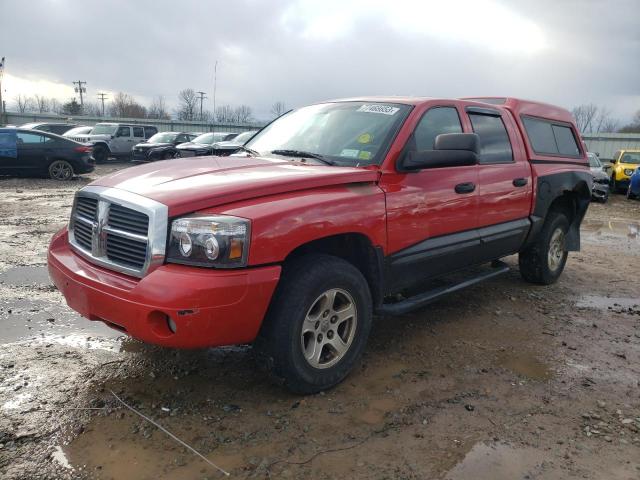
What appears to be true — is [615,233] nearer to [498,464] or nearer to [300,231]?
[498,464]

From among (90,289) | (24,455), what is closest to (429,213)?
(90,289)

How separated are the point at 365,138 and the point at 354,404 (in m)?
1.84

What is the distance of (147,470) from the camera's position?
2432 millimetres

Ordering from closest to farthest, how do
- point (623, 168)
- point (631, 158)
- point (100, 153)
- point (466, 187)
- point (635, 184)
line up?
point (466, 187) < point (635, 184) < point (623, 168) < point (631, 158) < point (100, 153)

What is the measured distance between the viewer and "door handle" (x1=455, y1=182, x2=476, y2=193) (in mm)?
4033

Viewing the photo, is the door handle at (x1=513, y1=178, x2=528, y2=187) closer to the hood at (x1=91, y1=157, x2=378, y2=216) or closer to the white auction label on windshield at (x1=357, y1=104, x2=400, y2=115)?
the white auction label on windshield at (x1=357, y1=104, x2=400, y2=115)

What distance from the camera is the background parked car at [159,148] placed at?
19391mm

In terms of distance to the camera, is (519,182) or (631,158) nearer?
(519,182)

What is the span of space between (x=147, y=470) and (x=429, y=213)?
2438 millimetres

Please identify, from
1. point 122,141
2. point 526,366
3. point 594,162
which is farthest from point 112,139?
point 526,366

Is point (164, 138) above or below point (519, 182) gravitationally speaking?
below

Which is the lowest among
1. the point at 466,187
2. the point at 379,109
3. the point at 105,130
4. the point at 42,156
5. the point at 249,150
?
the point at 42,156

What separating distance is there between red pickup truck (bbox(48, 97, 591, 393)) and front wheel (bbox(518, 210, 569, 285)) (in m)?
1.02

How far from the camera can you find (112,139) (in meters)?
22.5
